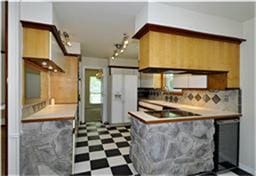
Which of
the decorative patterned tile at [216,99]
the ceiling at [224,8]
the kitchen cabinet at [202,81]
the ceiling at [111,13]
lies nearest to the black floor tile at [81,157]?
the ceiling at [111,13]

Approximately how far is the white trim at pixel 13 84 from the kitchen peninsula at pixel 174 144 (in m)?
1.56

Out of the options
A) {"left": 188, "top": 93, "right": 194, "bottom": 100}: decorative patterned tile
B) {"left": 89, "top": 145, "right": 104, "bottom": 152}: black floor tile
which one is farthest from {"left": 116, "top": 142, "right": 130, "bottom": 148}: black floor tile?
{"left": 188, "top": 93, "right": 194, "bottom": 100}: decorative patterned tile

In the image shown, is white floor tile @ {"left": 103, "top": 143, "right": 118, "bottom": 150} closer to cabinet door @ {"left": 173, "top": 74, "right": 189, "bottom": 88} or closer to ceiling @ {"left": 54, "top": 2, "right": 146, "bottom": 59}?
cabinet door @ {"left": 173, "top": 74, "right": 189, "bottom": 88}

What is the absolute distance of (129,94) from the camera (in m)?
5.57

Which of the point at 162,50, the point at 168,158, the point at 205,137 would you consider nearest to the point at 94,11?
the point at 162,50

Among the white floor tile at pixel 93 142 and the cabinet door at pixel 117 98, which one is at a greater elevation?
the cabinet door at pixel 117 98

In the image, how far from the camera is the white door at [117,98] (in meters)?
5.41

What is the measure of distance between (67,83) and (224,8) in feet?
11.6

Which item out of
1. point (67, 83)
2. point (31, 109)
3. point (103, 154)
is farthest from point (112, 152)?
point (67, 83)

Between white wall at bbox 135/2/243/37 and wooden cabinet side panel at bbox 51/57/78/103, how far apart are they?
7.69 ft

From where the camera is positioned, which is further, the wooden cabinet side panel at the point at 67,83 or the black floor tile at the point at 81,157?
the wooden cabinet side panel at the point at 67,83

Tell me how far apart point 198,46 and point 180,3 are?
710 mm

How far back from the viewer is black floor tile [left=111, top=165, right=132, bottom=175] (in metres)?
2.40

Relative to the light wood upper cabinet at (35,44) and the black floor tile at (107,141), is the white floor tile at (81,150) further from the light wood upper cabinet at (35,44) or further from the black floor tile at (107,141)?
the light wood upper cabinet at (35,44)
